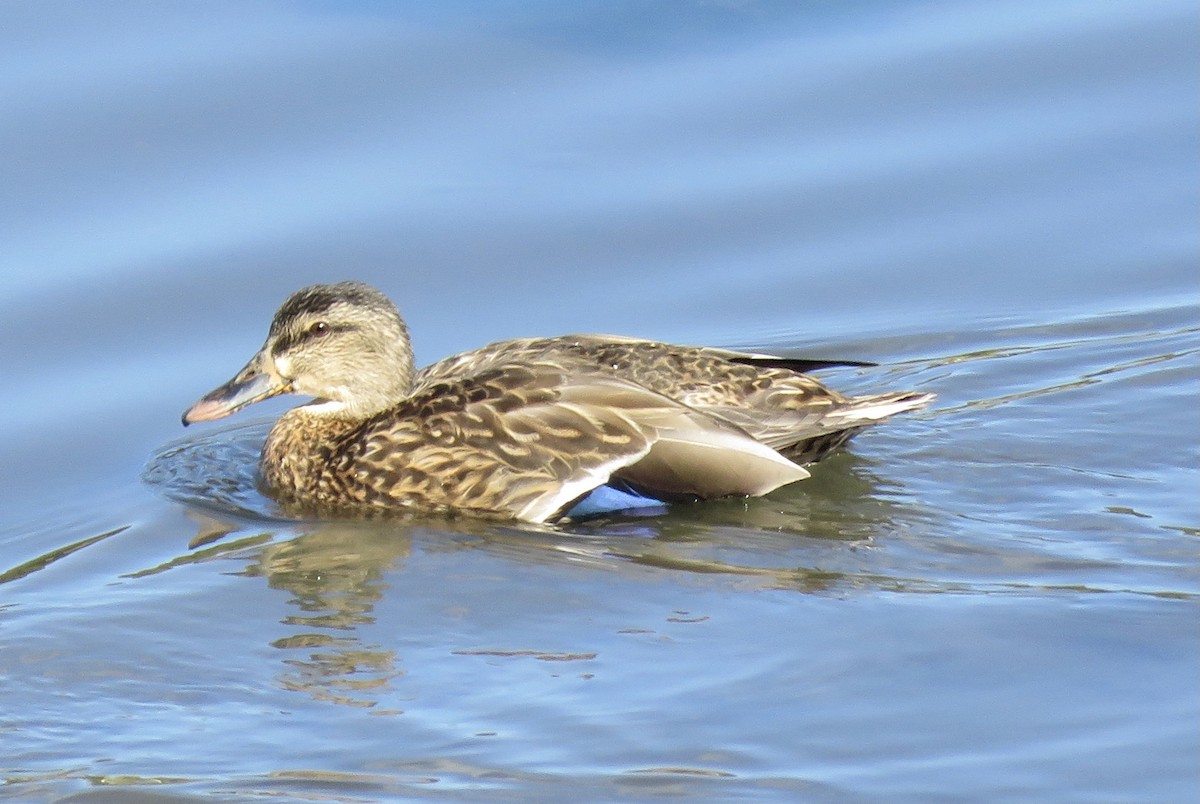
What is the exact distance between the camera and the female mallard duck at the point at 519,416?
848 cm

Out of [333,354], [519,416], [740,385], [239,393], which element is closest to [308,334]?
[333,354]

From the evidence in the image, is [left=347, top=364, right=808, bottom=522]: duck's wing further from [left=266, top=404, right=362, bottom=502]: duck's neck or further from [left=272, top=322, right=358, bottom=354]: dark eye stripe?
[left=272, top=322, right=358, bottom=354]: dark eye stripe

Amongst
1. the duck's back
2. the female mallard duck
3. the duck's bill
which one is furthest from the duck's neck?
the duck's back

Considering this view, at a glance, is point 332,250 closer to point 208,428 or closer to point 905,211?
point 208,428

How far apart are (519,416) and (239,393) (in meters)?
1.31

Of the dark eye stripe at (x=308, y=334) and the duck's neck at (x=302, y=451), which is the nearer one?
the duck's neck at (x=302, y=451)

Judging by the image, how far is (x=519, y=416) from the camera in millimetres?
8641

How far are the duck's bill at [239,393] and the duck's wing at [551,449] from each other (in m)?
0.61

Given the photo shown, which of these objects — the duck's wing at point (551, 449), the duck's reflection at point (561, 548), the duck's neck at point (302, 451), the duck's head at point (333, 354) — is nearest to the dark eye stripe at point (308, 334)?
the duck's head at point (333, 354)

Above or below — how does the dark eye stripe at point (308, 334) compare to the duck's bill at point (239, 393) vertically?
above

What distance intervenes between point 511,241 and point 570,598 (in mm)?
3902

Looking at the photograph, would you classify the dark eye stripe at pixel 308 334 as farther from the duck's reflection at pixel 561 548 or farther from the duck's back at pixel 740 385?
the duck's reflection at pixel 561 548

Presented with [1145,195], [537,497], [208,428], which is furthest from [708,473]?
[1145,195]

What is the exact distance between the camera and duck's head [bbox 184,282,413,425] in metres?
9.08
